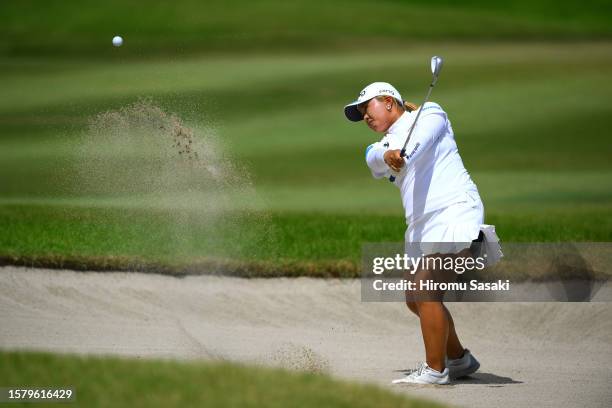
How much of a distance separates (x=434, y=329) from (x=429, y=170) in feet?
3.11

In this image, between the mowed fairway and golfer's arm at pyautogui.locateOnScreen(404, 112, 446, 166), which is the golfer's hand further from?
the mowed fairway

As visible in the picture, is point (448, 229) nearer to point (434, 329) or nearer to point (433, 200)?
point (433, 200)

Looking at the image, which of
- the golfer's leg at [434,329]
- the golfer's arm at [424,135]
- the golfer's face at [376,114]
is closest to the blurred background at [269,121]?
the golfer's face at [376,114]

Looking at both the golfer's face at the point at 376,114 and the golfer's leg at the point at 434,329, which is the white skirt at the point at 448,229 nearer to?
the golfer's leg at the point at 434,329

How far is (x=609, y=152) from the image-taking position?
15477mm

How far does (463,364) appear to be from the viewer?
6801mm

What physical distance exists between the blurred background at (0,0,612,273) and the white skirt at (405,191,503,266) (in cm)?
260

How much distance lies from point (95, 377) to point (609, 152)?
12069 millimetres

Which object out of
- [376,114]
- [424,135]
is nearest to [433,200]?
[424,135]

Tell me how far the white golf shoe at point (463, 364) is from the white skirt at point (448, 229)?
846 mm

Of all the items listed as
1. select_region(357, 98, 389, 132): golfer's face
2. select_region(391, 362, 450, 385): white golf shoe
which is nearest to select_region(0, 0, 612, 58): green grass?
select_region(357, 98, 389, 132): golfer's face

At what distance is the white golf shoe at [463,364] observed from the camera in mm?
6797

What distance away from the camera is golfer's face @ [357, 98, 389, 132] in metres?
6.56

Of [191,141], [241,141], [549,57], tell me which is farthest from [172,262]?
[549,57]
